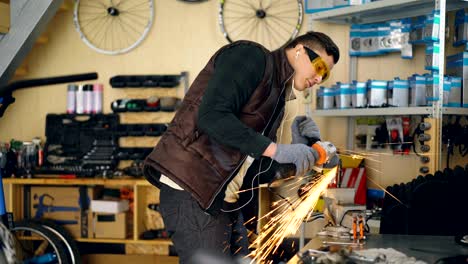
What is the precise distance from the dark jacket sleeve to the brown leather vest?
7 cm

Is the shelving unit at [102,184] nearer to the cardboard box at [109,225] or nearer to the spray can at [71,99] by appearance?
the cardboard box at [109,225]

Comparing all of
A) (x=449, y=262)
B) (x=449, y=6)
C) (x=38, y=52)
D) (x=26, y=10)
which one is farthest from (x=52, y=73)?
(x=449, y=262)

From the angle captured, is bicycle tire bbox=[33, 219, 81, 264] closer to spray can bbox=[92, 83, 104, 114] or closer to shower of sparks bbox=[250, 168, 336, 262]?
spray can bbox=[92, 83, 104, 114]

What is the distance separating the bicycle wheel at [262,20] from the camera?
15.9 feet

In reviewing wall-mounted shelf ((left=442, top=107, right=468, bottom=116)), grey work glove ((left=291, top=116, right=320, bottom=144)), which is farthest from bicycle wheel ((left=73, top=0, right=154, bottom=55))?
grey work glove ((left=291, top=116, right=320, bottom=144))

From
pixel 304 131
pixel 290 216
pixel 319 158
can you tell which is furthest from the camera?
pixel 290 216

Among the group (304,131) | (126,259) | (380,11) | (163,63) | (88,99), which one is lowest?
(126,259)

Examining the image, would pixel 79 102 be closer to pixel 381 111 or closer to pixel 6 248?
pixel 381 111

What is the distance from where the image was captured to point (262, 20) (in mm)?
4887

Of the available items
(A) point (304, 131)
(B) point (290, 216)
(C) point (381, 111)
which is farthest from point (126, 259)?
(A) point (304, 131)

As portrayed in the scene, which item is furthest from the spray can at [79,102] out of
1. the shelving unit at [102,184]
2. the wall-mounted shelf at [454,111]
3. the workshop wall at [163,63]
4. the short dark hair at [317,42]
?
the short dark hair at [317,42]

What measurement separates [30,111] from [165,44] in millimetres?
1335

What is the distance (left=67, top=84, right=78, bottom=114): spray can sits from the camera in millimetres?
4973

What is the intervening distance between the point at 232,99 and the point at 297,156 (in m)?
0.34
